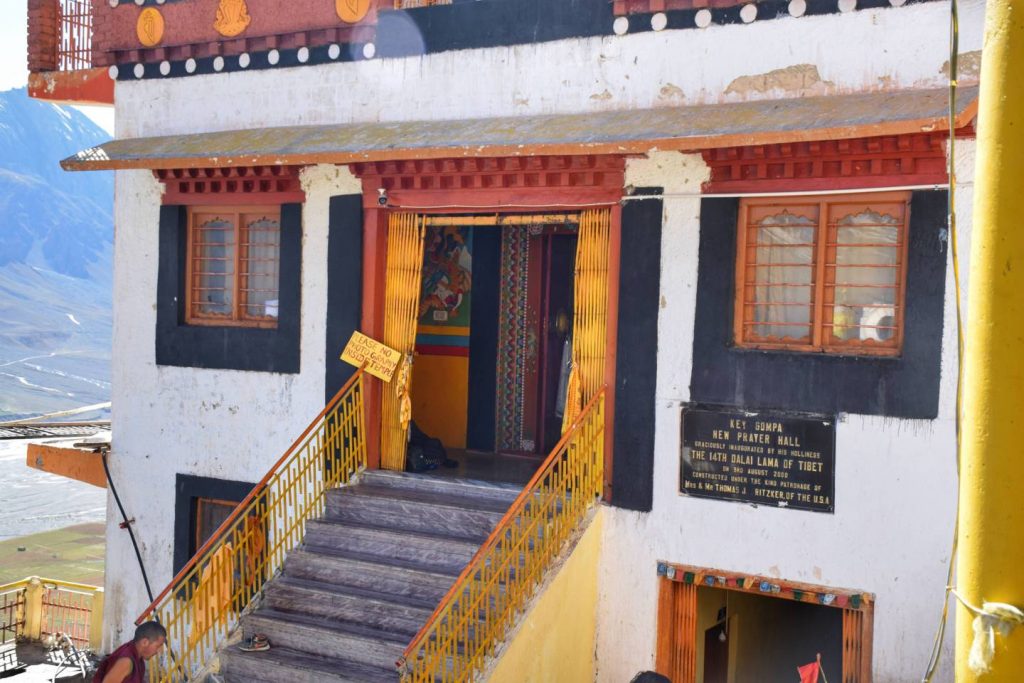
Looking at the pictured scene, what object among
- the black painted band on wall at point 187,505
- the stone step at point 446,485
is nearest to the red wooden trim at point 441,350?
the stone step at point 446,485

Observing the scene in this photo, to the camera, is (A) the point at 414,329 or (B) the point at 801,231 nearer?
(B) the point at 801,231

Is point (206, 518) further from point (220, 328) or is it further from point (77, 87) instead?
point (77, 87)


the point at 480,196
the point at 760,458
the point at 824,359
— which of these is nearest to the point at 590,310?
the point at 480,196

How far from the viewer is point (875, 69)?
7.64m

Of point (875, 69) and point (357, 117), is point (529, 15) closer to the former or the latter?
point (357, 117)

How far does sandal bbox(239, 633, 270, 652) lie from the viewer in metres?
8.47

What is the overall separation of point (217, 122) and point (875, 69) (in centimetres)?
635

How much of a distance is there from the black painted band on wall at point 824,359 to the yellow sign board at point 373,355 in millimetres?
2854

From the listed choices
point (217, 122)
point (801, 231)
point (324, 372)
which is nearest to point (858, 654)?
point (801, 231)

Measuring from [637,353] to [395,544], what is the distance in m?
2.58

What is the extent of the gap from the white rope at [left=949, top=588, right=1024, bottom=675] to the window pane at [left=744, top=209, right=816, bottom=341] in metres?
4.72

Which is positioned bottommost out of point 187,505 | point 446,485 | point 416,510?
point 187,505

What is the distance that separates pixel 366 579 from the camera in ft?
28.6

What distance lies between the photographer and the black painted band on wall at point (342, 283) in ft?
32.2
